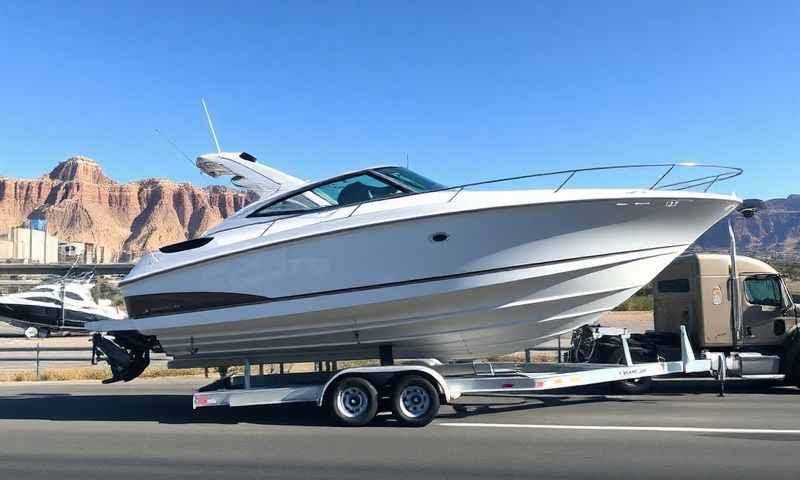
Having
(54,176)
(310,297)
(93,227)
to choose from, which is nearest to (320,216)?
(310,297)

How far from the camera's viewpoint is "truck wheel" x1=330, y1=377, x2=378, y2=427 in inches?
273

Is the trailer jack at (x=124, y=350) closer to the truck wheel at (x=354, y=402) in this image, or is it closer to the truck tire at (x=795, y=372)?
the truck wheel at (x=354, y=402)

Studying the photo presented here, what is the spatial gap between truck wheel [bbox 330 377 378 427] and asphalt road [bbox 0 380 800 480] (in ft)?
0.48

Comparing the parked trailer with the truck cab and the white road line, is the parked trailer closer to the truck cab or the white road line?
the white road line

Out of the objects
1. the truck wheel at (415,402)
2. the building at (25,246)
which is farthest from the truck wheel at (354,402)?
the building at (25,246)

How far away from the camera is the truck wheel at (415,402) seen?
269 inches

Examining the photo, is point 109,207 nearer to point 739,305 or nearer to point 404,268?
point 404,268

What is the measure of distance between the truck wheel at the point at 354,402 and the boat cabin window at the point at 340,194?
2.11 meters

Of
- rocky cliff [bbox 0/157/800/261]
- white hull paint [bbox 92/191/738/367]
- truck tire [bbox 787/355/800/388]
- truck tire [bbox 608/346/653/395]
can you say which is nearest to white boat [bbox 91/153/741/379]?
white hull paint [bbox 92/191/738/367]

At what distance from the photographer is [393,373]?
6.92m

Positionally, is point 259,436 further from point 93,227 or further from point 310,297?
point 93,227

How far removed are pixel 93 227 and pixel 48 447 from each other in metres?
174

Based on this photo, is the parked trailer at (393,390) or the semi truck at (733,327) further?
the semi truck at (733,327)

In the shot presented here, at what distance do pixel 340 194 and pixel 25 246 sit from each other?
13481 cm
